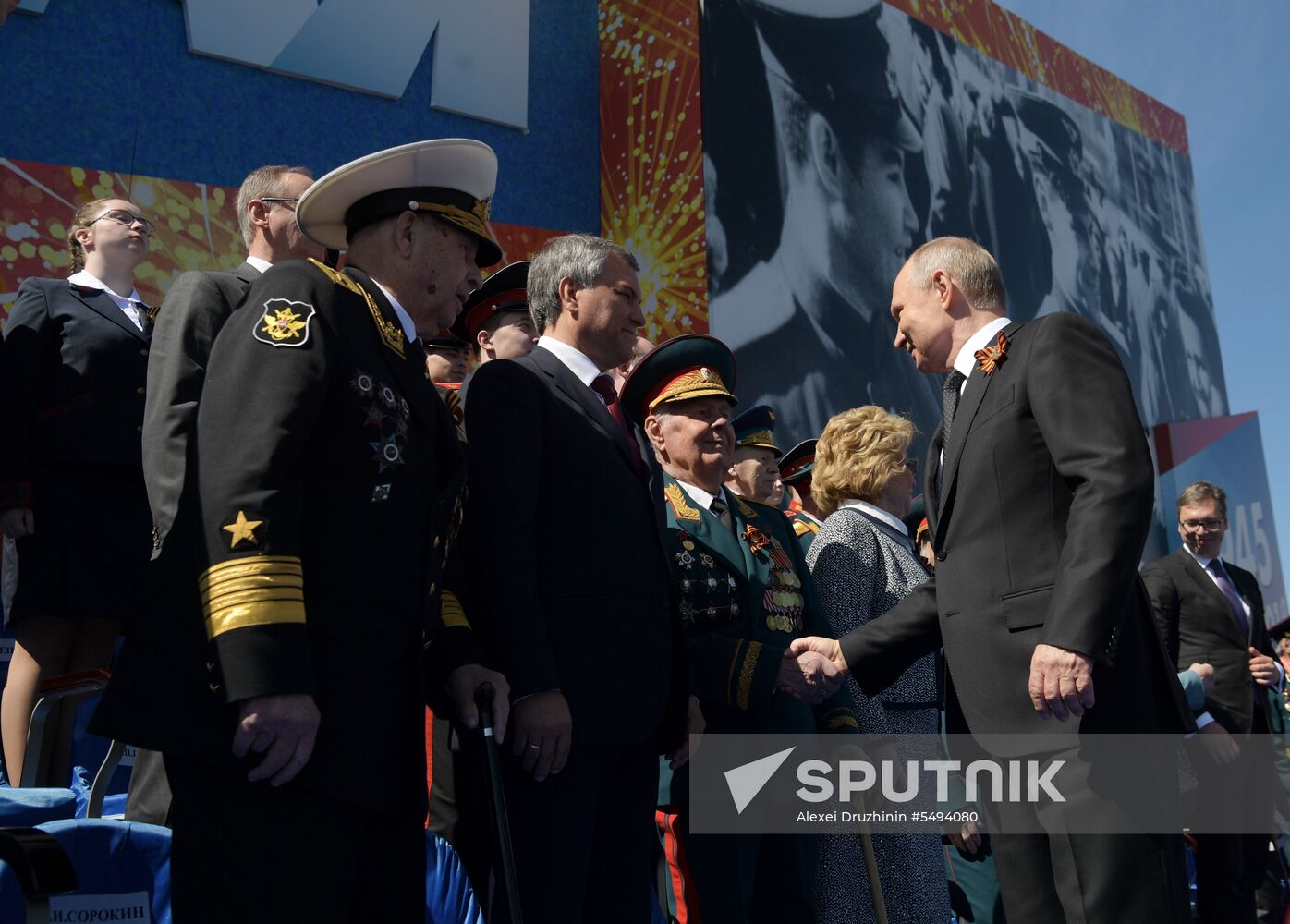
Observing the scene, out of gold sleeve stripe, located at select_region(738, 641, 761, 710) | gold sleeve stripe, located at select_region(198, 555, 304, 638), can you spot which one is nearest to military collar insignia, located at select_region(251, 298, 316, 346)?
gold sleeve stripe, located at select_region(198, 555, 304, 638)

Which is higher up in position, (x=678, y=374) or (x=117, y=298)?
(x=117, y=298)

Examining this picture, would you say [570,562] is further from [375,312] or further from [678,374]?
[678,374]

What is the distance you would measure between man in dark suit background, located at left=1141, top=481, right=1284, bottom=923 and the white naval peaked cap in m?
Answer: 4.39

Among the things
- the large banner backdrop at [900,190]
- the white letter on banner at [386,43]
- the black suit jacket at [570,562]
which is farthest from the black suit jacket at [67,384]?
the large banner backdrop at [900,190]

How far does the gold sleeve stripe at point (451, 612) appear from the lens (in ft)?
7.52

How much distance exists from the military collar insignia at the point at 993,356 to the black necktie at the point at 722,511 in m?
1.06

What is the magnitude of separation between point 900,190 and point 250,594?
11590 millimetres

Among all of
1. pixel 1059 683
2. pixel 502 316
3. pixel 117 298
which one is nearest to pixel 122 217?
pixel 117 298

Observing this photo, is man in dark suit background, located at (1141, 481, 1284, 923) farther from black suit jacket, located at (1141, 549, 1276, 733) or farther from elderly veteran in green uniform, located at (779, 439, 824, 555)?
elderly veteran in green uniform, located at (779, 439, 824, 555)

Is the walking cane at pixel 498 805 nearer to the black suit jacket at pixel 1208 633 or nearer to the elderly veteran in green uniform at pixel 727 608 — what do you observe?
the elderly veteran in green uniform at pixel 727 608

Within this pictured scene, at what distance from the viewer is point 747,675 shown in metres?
3.22

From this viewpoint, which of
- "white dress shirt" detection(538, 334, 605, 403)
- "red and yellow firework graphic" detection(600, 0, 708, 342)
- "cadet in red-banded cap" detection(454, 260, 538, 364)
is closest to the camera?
"white dress shirt" detection(538, 334, 605, 403)

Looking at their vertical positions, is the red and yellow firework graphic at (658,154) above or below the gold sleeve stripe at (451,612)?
above

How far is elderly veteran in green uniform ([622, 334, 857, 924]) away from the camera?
3.22m
